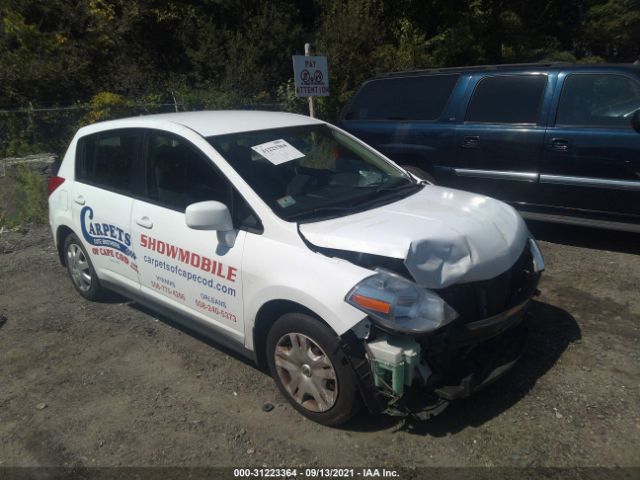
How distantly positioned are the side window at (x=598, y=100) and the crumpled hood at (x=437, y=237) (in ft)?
7.77

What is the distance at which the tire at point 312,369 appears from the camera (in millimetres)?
2814

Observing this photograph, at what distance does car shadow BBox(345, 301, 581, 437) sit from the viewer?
302 centimetres

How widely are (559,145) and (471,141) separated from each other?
0.92 m

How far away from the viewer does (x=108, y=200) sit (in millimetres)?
4262

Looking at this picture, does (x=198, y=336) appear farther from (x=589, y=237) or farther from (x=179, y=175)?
(x=589, y=237)

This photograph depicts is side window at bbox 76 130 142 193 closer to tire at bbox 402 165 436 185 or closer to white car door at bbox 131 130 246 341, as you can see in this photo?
white car door at bbox 131 130 246 341

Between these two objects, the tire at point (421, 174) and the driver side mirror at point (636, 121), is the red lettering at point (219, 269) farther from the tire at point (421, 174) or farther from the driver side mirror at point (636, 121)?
the driver side mirror at point (636, 121)

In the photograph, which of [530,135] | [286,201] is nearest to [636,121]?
[530,135]

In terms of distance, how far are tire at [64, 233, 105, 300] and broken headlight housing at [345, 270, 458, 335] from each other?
2982 mm

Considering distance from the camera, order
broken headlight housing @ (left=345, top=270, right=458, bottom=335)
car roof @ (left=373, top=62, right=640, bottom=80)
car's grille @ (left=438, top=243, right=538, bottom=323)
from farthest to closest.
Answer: car roof @ (left=373, top=62, right=640, bottom=80) < car's grille @ (left=438, top=243, right=538, bottom=323) < broken headlight housing @ (left=345, top=270, right=458, bottom=335)

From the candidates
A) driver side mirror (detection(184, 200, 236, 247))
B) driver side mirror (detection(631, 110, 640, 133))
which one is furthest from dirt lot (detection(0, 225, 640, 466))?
driver side mirror (detection(631, 110, 640, 133))

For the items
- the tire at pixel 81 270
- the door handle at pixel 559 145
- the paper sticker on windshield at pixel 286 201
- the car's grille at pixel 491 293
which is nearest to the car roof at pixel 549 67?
the door handle at pixel 559 145

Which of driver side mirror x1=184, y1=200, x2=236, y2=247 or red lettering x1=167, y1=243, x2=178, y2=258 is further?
red lettering x1=167, y1=243, x2=178, y2=258

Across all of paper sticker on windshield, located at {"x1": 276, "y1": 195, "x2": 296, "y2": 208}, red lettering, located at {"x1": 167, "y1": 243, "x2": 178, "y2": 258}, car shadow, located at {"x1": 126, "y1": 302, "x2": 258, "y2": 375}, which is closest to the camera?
paper sticker on windshield, located at {"x1": 276, "y1": 195, "x2": 296, "y2": 208}
